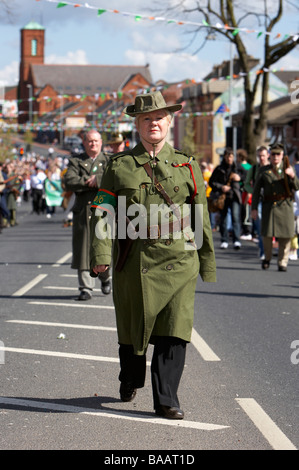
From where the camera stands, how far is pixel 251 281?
1412cm

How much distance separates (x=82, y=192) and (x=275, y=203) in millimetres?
4620

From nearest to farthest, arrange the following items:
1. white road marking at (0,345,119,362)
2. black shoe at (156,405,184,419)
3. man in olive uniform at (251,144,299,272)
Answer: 1. black shoe at (156,405,184,419)
2. white road marking at (0,345,119,362)
3. man in olive uniform at (251,144,299,272)

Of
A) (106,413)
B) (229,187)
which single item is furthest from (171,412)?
(229,187)

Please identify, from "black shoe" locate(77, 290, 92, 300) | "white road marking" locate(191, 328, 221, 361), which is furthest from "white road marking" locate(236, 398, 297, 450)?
"black shoe" locate(77, 290, 92, 300)

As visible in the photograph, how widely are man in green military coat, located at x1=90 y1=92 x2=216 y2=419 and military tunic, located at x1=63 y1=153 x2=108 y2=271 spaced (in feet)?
17.0

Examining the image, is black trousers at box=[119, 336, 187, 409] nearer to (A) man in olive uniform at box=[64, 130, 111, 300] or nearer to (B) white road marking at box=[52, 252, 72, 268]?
(A) man in olive uniform at box=[64, 130, 111, 300]

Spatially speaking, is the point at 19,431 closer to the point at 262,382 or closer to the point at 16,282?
the point at 262,382

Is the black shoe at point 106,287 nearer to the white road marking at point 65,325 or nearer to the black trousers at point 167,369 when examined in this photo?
the white road marking at point 65,325

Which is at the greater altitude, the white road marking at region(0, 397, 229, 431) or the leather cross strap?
the leather cross strap

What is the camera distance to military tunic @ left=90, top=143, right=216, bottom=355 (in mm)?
5910

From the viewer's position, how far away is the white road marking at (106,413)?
5719 millimetres

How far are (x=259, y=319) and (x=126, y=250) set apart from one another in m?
4.49

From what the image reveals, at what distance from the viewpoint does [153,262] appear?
5.93 m

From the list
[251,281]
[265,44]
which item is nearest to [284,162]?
[251,281]
